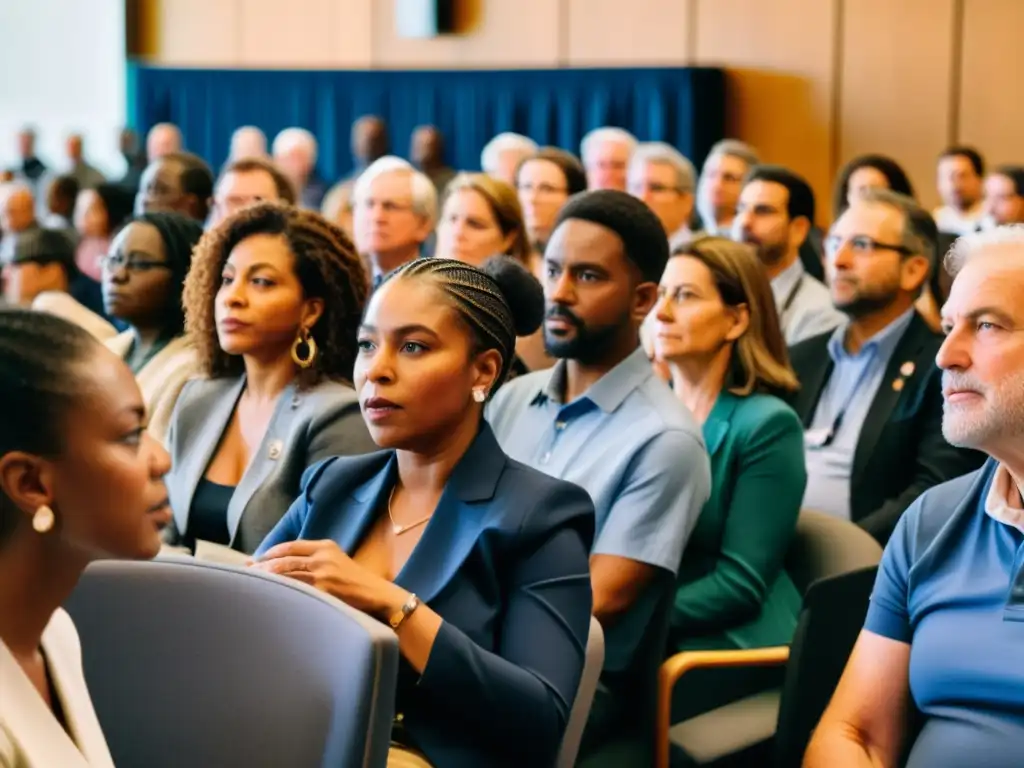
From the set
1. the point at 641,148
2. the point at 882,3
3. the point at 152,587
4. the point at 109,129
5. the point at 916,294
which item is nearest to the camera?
the point at 152,587

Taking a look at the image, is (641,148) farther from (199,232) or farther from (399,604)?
(399,604)

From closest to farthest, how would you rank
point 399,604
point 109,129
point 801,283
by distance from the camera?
point 399,604, point 801,283, point 109,129

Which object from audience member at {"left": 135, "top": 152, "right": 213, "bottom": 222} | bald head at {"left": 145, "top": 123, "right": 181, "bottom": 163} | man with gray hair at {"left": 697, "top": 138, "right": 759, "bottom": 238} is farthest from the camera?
bald head at {"left": 145, "top": 123, "right": 181, "bottom": 163}

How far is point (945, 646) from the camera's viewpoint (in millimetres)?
2115

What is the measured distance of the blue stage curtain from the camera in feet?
32.4

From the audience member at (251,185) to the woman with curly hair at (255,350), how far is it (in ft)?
6.98

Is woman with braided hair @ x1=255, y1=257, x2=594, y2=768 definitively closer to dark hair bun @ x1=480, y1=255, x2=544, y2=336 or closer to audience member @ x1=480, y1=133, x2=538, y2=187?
dark hair bun @ x1=480, y1=255, x2=544, y2=336

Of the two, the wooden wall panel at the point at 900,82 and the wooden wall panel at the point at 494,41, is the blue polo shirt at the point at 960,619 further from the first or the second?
the wooden wall panel at the point at 494,41

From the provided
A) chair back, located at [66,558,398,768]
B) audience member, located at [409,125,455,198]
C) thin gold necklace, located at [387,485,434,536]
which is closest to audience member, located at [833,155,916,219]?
audience member, located at [409,125,455,198]

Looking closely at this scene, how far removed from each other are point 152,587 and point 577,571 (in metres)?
0.59

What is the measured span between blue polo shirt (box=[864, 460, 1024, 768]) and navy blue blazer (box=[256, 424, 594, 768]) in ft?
1.49

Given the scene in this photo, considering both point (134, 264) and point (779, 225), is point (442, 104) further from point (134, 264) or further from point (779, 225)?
point (134, 264)

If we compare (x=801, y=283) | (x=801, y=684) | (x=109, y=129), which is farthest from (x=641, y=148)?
(x=109, y=129)

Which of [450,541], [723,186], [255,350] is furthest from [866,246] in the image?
[723,186]
